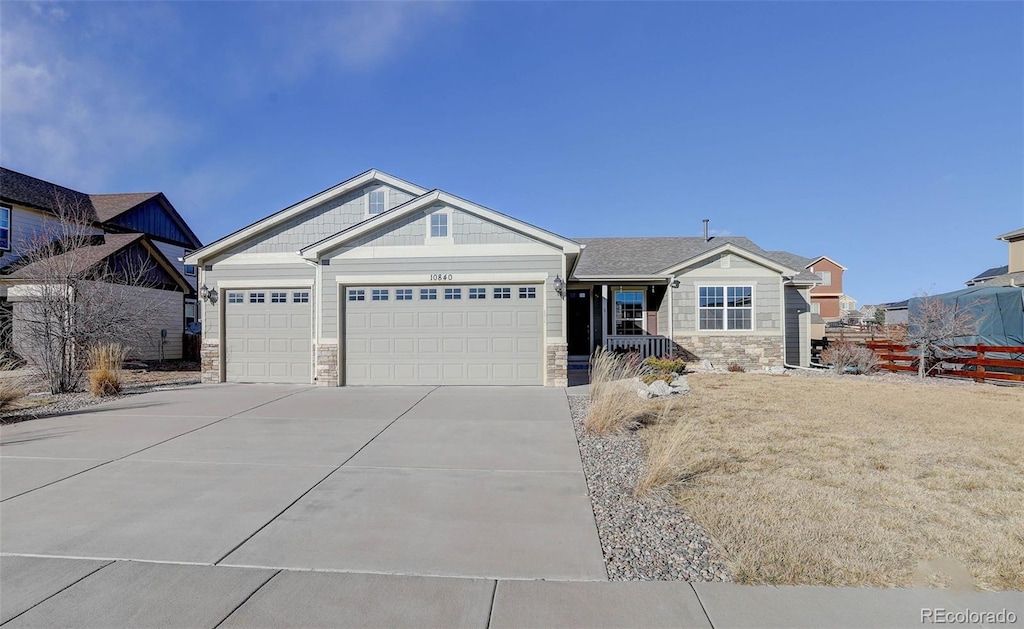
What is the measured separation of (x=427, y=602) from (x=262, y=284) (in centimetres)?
1241

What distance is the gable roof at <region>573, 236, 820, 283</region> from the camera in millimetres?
16609

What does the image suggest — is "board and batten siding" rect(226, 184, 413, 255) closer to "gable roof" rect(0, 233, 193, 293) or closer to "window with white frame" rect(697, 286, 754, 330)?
"gable roof" rect(0, 233, 193, 293)

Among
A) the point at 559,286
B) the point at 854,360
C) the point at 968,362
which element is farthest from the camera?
the point at 854,360

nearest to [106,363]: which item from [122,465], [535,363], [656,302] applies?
[122,465]

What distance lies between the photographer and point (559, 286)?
12062mm

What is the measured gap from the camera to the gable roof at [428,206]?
12086 millimetres

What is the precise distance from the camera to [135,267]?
760 inches

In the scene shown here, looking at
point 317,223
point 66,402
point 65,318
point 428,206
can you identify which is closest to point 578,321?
point 428,206

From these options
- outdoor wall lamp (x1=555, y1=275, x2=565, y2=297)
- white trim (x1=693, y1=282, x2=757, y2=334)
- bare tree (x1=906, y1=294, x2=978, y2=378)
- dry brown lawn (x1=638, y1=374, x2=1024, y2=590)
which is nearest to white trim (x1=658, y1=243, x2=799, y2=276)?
white trim (x1=693, y1=282, x2=757, y2=334)

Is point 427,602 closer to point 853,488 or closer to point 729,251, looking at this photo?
point 853,488

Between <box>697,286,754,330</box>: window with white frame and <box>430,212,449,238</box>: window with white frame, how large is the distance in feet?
30.0

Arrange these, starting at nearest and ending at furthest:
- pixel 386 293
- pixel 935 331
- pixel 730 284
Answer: pixel 386 293 < pixel 935 331 < pixel 730 284

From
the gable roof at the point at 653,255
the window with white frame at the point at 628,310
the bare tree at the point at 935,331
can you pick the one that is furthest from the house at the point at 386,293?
the bare tree at the point at 935,331

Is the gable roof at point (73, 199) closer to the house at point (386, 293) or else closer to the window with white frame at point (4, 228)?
the window with white frame at point (4, 228)
